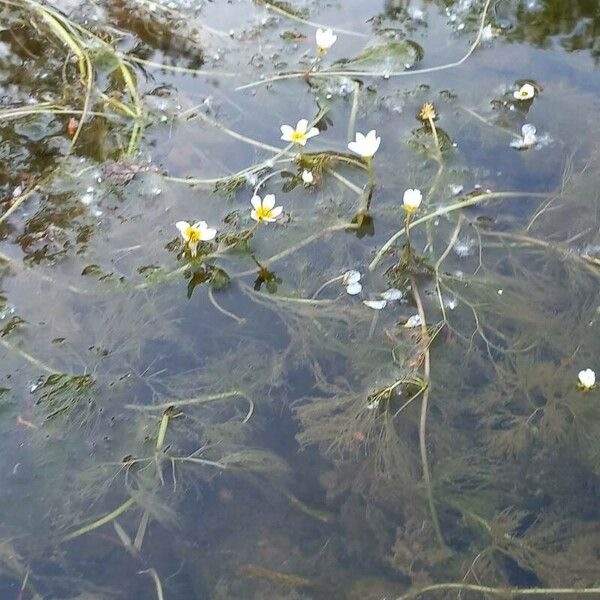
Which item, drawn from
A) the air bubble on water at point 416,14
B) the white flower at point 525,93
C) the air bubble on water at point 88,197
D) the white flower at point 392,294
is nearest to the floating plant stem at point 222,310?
the white flower at point 392,294

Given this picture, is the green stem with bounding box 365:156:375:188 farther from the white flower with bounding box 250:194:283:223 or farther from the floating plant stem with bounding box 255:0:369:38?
the floating plant stem with bounding box 255:0:369:38

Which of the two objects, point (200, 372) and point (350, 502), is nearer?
point (350, 502)

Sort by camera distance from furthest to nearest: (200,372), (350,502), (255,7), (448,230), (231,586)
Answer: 1. (255,7)
2. (448,230)
3. (200,372)
4. (350,502)
5. (231,586)

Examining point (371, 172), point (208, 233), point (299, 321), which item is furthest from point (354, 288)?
point (208, 233)

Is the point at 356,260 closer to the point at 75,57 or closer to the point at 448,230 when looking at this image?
the point at 448,230

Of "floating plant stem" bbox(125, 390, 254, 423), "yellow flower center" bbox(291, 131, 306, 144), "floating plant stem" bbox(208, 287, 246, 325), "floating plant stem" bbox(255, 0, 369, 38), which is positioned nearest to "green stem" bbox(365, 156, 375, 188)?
"yellow flower center" bbox(291, 131, 306, 144)

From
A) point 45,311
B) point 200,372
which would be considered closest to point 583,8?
point 200,372

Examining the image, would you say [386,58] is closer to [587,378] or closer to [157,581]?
[587,378]
